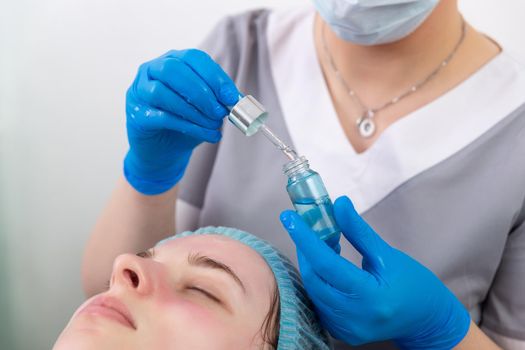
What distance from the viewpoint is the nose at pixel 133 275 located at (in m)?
0.85

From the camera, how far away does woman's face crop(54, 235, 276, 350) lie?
81cm

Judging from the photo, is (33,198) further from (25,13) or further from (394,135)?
(394,135)

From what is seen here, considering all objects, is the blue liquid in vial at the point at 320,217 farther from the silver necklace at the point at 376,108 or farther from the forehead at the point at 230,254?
the silver necklace at the point at 376,108

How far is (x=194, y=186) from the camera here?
53.2 inches

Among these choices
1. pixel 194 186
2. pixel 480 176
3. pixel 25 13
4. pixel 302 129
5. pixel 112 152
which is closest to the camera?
pixel 480 176

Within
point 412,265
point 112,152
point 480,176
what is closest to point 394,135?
point 480,176

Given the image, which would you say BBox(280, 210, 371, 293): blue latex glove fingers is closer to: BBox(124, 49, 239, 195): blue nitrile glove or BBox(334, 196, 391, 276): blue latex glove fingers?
BBox(334, 196, 391, 276): blue latex glove fingers

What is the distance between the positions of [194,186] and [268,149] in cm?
22

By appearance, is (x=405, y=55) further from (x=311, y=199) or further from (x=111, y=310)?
(x=111, y=310)

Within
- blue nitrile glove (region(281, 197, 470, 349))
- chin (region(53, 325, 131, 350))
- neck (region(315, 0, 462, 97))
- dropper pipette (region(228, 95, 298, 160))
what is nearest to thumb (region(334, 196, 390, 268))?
blue nitrile glove (region(281, 197, 470, 349))

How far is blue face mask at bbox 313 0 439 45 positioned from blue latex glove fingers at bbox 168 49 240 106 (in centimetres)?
25

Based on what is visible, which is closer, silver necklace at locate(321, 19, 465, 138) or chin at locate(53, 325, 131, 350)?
chin at locate(53, 325, 131, 350)

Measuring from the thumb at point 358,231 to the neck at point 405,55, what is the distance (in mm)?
457

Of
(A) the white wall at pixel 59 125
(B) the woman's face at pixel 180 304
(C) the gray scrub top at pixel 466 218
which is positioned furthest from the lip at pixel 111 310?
(A) the white wall at pixel 59 125
